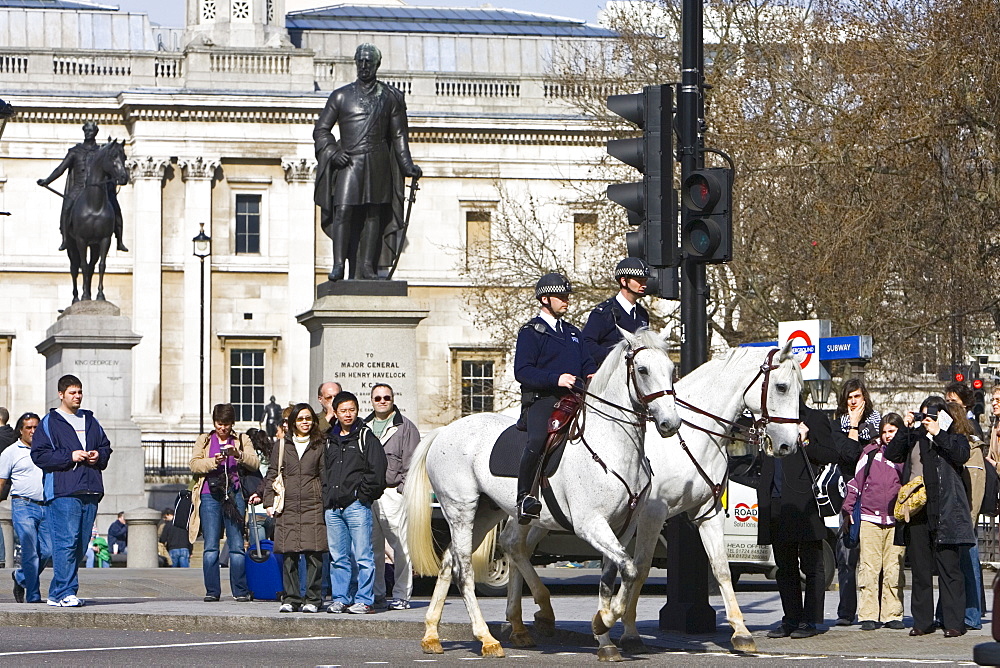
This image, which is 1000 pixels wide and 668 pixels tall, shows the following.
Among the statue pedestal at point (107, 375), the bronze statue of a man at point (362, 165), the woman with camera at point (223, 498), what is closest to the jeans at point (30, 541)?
the woman with camera at point (223, 498)

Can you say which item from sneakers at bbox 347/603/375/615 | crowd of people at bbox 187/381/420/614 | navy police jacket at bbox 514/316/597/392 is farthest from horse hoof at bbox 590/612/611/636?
crowd of people at bbox 187/381/420/614

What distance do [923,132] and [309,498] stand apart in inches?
638

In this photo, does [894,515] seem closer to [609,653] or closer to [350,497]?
[609,653]

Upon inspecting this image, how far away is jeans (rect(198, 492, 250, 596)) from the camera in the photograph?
19766mm

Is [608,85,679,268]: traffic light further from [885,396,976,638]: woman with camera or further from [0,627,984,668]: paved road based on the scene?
[0,627,984,668]: paved road

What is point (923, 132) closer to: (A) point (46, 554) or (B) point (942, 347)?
(B) point (942, 347)

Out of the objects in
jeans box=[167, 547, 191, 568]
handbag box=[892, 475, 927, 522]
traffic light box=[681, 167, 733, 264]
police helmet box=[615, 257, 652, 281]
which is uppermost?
traffic light box=[681, 167, 733, 264]

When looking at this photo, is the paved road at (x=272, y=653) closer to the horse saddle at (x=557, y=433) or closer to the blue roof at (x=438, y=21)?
the horse saddle at (x=557, y=433)

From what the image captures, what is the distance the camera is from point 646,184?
15.6 metres

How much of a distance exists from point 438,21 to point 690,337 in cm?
6302

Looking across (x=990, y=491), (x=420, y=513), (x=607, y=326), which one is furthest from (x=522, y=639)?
(x=990, y=491)

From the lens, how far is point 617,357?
46.0 feet

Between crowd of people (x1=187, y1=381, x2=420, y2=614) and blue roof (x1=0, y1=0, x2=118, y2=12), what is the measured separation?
54.9 m

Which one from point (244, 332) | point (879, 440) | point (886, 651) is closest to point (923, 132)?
point (879, 440)
